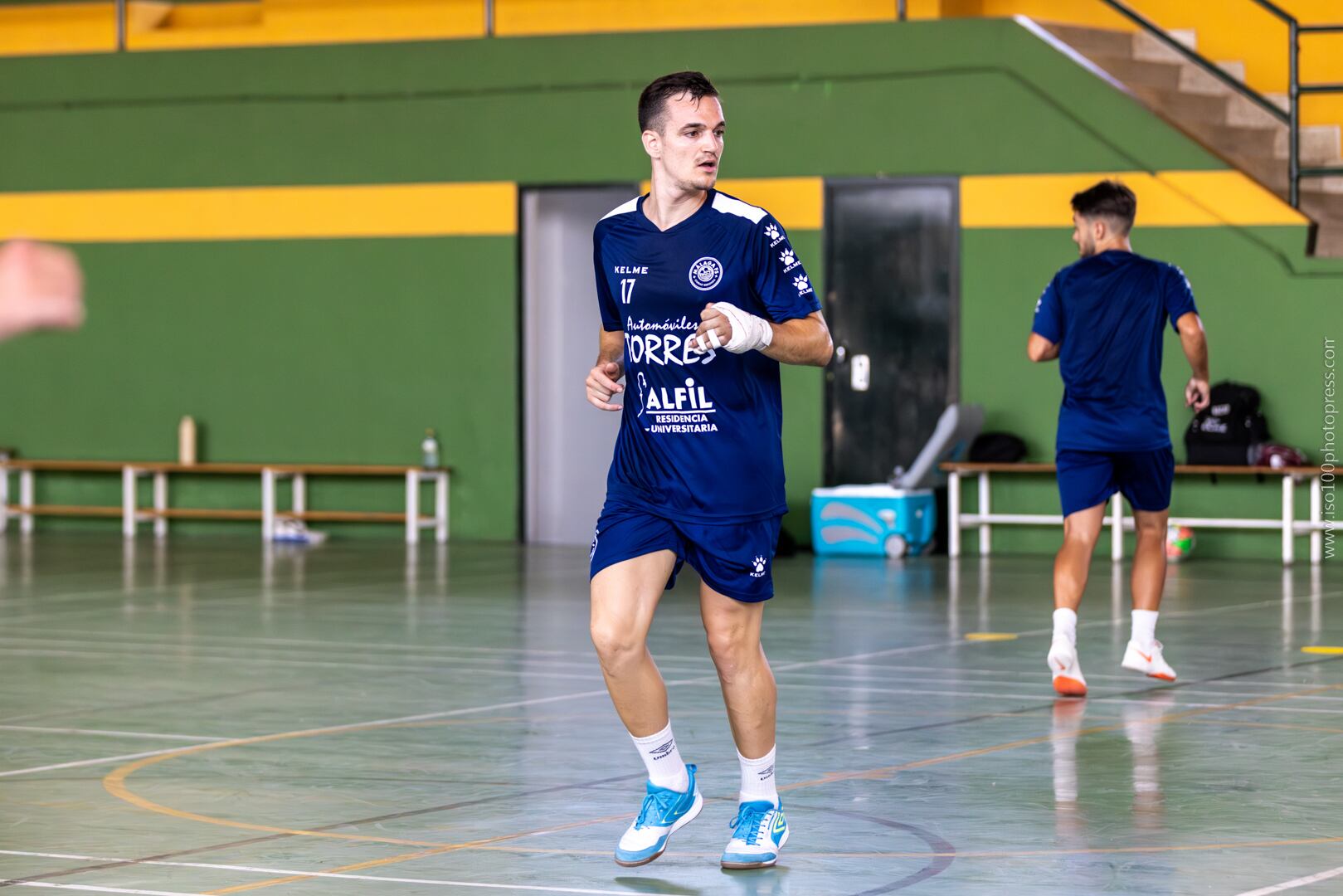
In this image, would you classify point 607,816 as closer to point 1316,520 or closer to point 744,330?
point 744,330

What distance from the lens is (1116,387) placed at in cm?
827

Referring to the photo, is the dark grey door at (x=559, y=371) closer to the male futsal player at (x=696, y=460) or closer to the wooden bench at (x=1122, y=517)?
the wooden bench at (x=1122, y=517)

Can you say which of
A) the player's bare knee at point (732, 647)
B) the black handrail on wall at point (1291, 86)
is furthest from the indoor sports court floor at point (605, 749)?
the black handrail on wall at point (1291, 86)

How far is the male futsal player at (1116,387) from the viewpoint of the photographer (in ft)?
27.1

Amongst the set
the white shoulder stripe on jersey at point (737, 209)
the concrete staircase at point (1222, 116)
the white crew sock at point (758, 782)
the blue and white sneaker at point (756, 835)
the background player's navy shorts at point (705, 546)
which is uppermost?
the concrete staircase at point (1222, 116)

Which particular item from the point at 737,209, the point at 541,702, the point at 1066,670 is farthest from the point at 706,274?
the point at 1066,670

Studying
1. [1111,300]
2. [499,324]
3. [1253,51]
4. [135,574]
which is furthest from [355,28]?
[1111,300]

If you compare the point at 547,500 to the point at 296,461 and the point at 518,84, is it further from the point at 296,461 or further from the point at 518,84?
the point at 518,84

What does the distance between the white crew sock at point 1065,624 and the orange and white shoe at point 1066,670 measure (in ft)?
0.07

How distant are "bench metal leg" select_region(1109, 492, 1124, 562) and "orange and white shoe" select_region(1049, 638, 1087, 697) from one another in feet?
24.0

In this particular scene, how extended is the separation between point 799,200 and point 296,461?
4.99 m

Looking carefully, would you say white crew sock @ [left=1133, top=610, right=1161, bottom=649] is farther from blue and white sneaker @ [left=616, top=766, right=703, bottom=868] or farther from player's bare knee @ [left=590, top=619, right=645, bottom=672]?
player's bare knee @ [left=590, top=619, right=645, bottom=672]

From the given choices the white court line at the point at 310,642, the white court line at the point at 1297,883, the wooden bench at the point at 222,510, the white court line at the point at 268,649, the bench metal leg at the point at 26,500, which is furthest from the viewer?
the bench metal leg at the point at 26,500

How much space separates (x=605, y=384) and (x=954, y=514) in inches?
423
